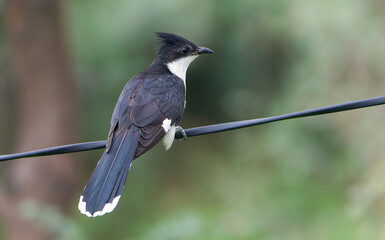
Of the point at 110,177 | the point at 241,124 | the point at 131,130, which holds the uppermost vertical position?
the point at 241,124

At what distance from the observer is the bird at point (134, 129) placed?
155 inches

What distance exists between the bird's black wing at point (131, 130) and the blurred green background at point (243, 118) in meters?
1.26

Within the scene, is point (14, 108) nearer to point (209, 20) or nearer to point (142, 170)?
point (142, 170)

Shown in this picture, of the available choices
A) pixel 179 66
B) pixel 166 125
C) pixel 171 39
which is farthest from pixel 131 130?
pixel 171 39

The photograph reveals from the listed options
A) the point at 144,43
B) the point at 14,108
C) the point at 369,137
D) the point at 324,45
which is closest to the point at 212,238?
the point at 369,137

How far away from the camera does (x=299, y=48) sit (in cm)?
971

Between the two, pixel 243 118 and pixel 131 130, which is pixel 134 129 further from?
pixel 243 118

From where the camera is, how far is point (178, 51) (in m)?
5.63

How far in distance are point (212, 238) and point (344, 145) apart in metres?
2.55

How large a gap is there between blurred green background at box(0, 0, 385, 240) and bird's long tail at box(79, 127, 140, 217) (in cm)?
139

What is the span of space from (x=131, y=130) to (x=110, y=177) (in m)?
0.48

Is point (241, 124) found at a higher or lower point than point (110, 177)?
higher

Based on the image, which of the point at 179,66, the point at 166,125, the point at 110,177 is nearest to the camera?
the point at 110,177

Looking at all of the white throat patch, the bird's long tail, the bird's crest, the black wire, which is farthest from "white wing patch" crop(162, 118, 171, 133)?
the bird's crest
